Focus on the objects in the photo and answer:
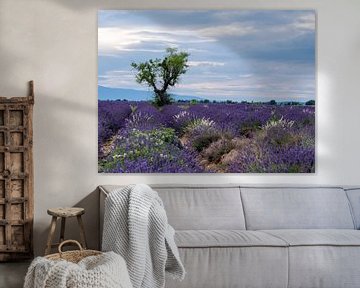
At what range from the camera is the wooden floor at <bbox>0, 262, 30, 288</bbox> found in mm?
4062

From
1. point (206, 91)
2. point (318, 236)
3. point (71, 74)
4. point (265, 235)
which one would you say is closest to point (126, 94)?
point (71, 74)

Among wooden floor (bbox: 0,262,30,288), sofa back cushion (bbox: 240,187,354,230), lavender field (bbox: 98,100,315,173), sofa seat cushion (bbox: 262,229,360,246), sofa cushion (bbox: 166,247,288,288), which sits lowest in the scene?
A: wooden floor (bbox: 0,262,30,288)

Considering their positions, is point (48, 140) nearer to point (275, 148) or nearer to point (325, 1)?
point (275, 148)

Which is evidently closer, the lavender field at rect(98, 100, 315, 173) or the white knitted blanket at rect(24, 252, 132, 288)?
the white knitted blanket at rect(24, 252, 132, 288)

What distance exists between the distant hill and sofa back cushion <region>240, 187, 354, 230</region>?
0.98 m

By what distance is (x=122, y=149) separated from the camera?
4668 millimetres

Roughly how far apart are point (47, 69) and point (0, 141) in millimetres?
719

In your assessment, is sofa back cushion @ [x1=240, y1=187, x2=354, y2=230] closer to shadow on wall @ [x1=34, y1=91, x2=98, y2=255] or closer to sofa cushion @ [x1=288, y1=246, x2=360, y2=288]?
sofa cushion @ [x1=288, y1=246, x2=360, y2=288]

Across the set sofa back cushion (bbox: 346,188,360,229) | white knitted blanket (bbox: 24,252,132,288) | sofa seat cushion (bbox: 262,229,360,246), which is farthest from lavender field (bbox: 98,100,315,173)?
white knitted blanket (bbox: 24,252,132,288)

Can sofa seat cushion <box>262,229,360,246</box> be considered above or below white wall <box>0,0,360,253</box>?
→ below

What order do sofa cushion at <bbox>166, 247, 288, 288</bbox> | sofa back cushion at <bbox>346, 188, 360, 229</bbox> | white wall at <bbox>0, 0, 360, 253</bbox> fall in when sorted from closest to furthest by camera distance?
1. sofa cushion at <bbox>166, 247, 288, 288</bbox>
2. sofa back cushion at <bbox>346, 188, 360, 229</bbox>
3. white wall at <bbox>0, 0, 360, 253</bbox>

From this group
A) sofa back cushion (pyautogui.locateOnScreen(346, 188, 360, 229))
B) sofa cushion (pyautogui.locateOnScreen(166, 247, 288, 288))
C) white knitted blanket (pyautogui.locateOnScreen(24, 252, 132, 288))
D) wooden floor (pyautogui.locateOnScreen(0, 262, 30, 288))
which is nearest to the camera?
white knitted blanket (pyautogui.locateOnScreen(24, 252, 132, 288))

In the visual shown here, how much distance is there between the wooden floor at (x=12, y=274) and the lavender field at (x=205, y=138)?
1040 millimetres

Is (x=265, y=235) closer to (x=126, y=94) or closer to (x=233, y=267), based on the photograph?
(x=233, y=267)
